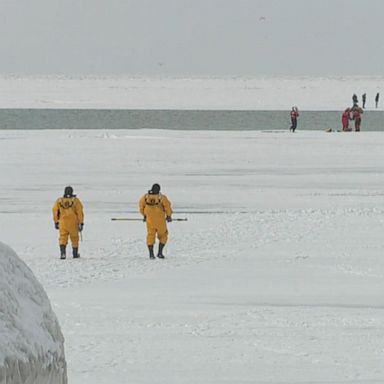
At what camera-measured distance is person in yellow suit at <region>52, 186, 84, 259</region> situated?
13.4 m

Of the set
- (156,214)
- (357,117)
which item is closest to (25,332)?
(156,214)

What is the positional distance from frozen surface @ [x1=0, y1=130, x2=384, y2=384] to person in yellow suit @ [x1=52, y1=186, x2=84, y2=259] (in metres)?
0.26

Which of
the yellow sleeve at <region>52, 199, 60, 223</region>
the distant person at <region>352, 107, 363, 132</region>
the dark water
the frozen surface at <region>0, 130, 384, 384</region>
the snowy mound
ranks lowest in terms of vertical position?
the frozen surface at <region>0, 130, 384, 384</region>

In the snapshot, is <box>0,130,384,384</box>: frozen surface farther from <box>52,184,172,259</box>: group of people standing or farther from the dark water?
the dark water

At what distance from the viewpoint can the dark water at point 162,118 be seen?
203ft

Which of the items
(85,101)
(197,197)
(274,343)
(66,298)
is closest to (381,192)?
(197,197)

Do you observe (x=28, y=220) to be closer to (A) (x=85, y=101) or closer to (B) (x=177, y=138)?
(B) (x=177, y=138)

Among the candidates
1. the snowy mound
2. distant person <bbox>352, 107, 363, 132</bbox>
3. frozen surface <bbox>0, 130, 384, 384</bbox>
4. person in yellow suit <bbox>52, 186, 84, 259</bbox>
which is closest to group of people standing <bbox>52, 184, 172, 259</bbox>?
person in yellow suit <bbox>52, 186, 84, 259</bbox>

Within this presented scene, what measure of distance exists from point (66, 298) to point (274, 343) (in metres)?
2.81

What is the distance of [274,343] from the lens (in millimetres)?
8023

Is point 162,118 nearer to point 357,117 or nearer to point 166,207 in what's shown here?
point 357,117

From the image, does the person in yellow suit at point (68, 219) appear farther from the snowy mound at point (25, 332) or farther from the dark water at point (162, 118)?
the dark water at point (162, 118)

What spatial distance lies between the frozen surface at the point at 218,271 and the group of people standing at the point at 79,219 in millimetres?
262

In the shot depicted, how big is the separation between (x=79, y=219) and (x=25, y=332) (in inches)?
454
